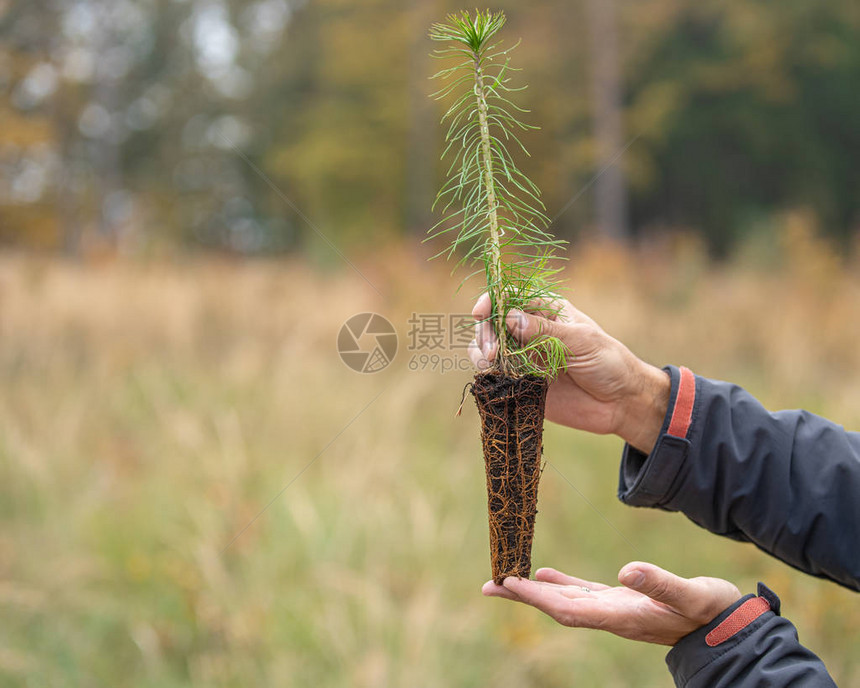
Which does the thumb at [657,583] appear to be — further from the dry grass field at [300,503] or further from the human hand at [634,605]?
the dry grass field at [300,503]

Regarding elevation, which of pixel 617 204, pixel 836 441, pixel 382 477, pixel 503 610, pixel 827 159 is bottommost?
pixel 503 610

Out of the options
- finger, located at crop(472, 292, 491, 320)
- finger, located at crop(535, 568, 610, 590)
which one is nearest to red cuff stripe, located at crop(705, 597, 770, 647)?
finger, located at crop(535, 568, 610, 590)

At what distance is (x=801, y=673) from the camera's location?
1.38 metres

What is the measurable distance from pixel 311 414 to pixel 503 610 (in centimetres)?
215

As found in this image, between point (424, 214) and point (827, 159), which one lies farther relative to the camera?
point (827, 159)

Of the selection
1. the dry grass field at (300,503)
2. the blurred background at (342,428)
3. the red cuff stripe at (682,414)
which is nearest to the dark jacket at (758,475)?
the red cuff stripe at (682,414)

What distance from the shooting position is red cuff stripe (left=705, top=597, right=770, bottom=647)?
1455mm

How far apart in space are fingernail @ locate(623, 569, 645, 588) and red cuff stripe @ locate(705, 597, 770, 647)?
0.94 feet

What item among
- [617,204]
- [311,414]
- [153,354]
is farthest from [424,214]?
[311,414]

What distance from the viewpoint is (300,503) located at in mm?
3883

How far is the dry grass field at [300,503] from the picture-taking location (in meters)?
3.17

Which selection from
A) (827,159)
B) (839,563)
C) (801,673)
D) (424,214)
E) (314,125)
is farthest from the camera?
(827,159)

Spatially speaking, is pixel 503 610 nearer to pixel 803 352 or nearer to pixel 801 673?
pixel 801 673

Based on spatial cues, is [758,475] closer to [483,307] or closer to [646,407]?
[646,407]
